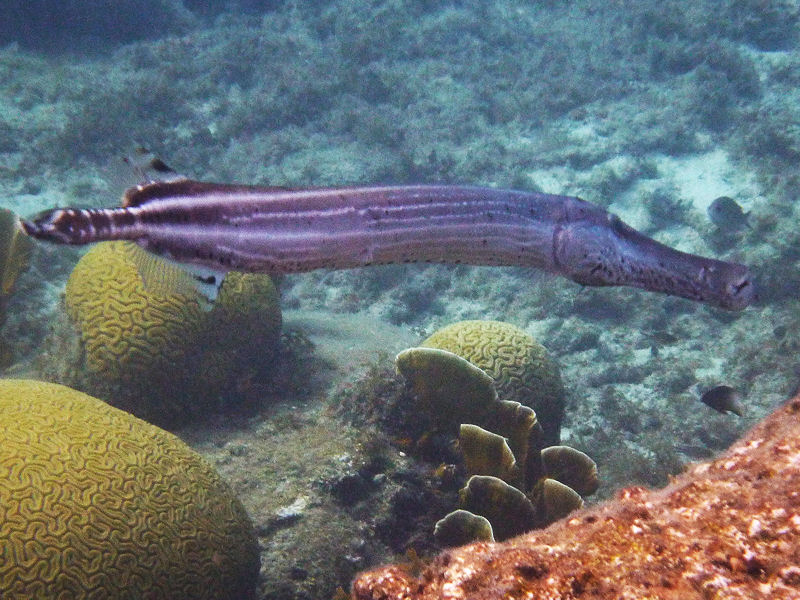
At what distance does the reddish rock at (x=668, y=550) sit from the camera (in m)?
1.68

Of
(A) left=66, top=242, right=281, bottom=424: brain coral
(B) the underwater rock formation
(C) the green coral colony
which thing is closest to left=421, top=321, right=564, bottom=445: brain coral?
(C) the green coral colony

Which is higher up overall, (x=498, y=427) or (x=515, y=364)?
(x=515, y=364)

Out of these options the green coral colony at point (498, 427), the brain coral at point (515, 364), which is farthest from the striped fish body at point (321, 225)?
the brain coral at point (515, 364)

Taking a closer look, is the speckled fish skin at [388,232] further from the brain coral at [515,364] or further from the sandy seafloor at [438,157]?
the brain coral at [515,364]

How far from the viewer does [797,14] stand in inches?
772

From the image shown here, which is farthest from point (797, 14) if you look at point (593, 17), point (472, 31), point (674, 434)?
point (674, 434)

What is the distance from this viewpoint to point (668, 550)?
6.03 feet

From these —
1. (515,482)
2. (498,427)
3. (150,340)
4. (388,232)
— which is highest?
(388,232)

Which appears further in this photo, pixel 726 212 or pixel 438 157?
pixel 438 157

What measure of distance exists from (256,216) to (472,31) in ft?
85.8

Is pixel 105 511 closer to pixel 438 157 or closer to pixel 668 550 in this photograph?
pixel 668 550

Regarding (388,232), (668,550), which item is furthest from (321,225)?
(668,550)

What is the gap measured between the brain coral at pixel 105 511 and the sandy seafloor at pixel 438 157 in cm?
66

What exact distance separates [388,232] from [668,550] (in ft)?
4.86
